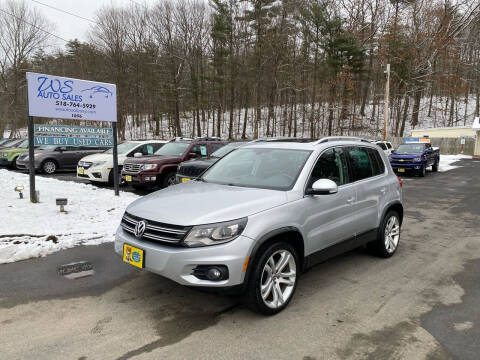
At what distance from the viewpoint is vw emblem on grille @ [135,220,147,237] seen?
133 inches

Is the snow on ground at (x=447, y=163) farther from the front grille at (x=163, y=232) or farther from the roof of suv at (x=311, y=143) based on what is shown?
the front grille at (x=163, y=232)

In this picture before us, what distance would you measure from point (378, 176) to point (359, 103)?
4228 cm

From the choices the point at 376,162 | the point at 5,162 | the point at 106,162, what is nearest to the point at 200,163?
the point at 106,162

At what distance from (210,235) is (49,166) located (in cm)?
1548

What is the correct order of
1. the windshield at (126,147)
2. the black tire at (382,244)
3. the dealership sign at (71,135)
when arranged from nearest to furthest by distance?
1. the black tire at (382,244)
2. the dealership sign at (71,135)
3. the windshield at (126,147)

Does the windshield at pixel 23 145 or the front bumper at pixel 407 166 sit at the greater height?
the windshield at pixel 23 145

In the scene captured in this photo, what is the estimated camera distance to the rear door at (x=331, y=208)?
3.79 meters

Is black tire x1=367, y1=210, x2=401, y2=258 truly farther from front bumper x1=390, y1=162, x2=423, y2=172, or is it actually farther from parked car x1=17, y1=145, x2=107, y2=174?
parked car x1=17, y1=145, x2=107, y2=174

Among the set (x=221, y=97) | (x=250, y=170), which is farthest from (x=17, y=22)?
(x=250, y=170)

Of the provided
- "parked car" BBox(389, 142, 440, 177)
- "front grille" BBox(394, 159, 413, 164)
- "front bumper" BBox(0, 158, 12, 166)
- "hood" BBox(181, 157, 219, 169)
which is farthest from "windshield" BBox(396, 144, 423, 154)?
"front bumper" BBox(0, 158, 12, 166)

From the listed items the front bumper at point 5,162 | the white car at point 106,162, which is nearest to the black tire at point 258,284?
the white car at point 106,162

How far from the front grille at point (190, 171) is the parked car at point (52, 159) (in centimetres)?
909

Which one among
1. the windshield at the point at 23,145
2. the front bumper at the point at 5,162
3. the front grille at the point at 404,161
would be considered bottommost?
the front bumper at the point at 5,162

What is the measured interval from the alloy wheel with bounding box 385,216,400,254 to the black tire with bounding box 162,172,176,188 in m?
6.62
